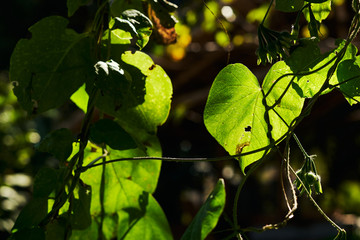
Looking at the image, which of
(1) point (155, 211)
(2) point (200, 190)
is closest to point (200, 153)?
(2) point (200, 190)

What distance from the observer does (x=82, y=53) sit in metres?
0.55

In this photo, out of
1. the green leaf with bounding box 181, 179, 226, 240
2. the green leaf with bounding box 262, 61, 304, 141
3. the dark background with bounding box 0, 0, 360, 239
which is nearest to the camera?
the green leaf with bounding box 181, 179, 226, 240

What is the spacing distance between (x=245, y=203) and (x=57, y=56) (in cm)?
485

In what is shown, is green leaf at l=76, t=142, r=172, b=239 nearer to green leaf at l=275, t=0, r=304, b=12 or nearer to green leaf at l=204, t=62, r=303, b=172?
green leaf at l=204, t=62, r=303, b=172

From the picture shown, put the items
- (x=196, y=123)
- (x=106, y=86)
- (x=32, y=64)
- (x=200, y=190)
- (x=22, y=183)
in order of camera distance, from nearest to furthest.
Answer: (x=106, y=86)
(x=32, y=64)
(x=22, y=183)
(x=196, y=123)
(x=200, y=190)

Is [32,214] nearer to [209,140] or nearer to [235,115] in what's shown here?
[235,115]

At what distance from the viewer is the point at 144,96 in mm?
540

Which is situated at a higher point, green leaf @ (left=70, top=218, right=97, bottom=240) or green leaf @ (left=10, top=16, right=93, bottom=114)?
green leaf @ (left=10, top=16, right=93, bottom=114)

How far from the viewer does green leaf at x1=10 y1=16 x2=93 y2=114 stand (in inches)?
20.7

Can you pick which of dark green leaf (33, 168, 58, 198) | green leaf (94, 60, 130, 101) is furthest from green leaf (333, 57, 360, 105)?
dark green leaf (33, 168, 58, 198)

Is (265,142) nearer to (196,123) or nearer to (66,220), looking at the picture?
(66,220)

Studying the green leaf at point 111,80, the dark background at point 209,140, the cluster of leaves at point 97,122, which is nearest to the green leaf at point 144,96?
the cluster of leaves at point 97,122

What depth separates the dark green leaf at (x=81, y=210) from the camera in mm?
521

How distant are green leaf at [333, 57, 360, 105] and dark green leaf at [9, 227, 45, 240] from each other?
0.34 m
